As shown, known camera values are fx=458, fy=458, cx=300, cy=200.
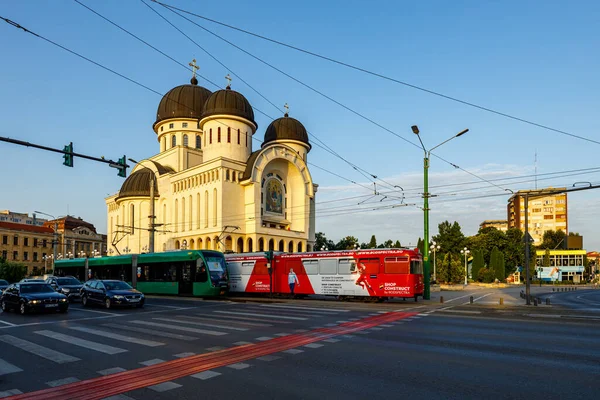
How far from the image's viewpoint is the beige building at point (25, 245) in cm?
9012

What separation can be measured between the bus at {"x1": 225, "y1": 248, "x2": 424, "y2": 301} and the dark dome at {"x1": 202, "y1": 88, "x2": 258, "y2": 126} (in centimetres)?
3002

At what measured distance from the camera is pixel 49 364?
9062 millimetres

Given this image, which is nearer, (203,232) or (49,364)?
(49,364)

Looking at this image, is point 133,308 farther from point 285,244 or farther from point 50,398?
point 285,244

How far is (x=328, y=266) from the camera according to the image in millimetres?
27766

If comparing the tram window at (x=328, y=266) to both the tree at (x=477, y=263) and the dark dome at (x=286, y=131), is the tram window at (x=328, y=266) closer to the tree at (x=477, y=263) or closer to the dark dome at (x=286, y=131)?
the dark dome at (x=286, y=131)

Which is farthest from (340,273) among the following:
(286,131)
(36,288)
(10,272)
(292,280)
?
(10,272)

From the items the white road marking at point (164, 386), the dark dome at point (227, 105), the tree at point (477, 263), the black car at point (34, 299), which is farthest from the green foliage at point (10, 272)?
the white road marking at point (164, 386)

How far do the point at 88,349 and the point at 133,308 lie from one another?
37.9ft

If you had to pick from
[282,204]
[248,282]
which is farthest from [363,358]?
[282,204]

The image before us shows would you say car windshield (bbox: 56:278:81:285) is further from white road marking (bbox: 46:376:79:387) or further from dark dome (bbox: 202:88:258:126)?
dark dome (bbox: 202:88:258:126)

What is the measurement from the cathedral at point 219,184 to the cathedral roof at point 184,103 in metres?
0.14

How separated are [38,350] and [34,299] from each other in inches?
356

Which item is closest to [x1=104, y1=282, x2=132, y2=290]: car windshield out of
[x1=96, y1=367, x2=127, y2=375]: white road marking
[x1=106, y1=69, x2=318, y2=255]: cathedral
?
[x1=96, y1=367, x2=127, y2=375]: white road marking
